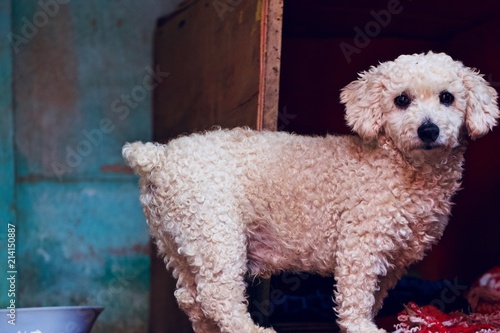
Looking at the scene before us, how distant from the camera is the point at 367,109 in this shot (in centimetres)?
315

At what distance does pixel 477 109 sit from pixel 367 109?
45cm

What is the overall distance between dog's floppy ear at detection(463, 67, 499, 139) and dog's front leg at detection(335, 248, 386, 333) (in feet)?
2.20

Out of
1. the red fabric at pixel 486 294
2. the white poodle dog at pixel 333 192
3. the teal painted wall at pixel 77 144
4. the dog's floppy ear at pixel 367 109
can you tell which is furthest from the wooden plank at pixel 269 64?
the teal painted wall at pixel 77 144

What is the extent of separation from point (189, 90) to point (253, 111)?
4.59ft

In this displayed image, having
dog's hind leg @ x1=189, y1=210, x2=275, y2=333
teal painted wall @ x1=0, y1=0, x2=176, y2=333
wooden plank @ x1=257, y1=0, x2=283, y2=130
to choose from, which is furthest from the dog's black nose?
teal painted wall @ x1=0, y1=0, x2=176, y2=333

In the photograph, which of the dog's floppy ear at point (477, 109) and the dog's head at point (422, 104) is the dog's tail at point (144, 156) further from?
the dog's floppy ear at point (477, 109)

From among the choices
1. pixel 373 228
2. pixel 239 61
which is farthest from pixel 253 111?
pixel 373 228

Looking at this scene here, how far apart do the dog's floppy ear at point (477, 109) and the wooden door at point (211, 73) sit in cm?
102

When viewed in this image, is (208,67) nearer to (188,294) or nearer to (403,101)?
(188,294)

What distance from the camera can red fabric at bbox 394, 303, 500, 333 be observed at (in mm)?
3443

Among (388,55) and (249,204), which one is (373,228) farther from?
(388,55)

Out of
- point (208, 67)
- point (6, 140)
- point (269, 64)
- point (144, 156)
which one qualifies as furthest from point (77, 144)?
point (144, 156)

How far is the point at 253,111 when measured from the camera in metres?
3.88

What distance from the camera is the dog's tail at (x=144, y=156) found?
131 inches
